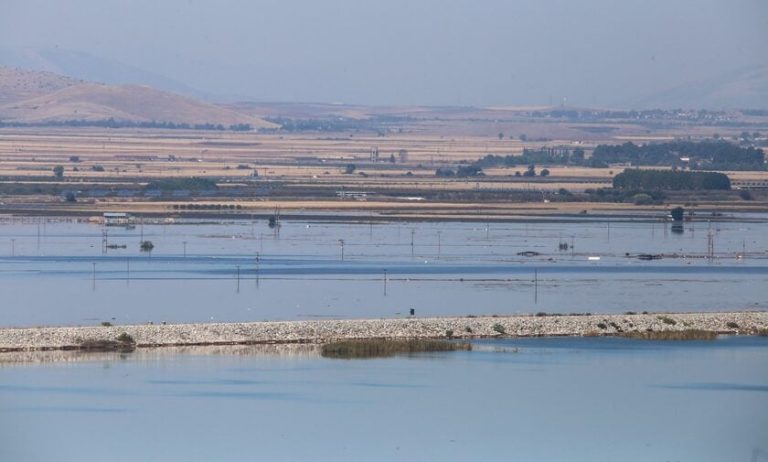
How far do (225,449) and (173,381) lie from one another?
327 centimetres

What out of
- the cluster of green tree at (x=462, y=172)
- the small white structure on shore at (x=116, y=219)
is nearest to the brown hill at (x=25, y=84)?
the cluster of green tree at (x=462, y=172)

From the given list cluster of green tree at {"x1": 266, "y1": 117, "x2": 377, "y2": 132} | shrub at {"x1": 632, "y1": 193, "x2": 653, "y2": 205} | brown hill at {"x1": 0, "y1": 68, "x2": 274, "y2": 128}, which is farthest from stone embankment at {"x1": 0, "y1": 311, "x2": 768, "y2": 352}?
cluster of green tree at {"x1": 266, "y1": 117, "x2": 377, "y2": 132}

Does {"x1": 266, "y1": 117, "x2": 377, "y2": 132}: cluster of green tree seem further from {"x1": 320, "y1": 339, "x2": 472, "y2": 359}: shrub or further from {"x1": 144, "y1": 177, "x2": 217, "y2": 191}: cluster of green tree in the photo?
{"x1": 320, "y1": 339, "x2": 472, "y2": 359}: shrub

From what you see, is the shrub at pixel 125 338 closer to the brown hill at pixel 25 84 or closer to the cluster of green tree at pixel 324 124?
the cluster of green tree at pixel 324 124

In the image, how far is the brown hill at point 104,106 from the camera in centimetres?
14575

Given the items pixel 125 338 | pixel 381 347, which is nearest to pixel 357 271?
pixel 381 347

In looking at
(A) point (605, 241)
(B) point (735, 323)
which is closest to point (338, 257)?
(A) point (605, 241)

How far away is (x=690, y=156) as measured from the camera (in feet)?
332

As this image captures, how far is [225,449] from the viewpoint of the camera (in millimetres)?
17078

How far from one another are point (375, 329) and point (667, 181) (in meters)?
43.7

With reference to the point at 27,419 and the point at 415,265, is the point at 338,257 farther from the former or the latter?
the point at 27,419

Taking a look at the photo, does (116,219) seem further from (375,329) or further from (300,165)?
Answer: (300,165)

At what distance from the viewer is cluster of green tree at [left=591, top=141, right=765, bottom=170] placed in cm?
9194

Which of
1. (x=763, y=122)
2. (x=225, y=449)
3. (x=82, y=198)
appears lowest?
(x=225, y=449)
